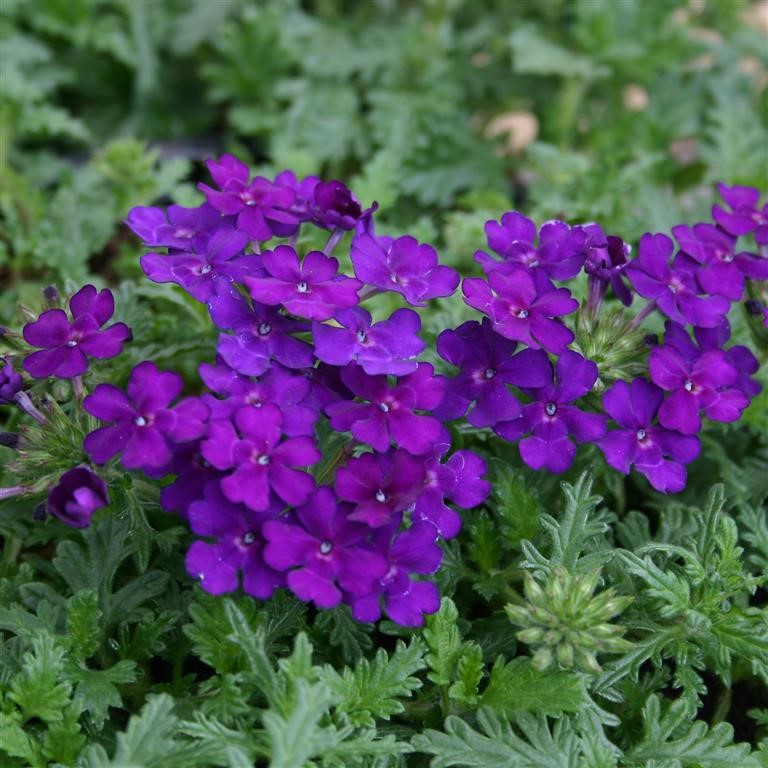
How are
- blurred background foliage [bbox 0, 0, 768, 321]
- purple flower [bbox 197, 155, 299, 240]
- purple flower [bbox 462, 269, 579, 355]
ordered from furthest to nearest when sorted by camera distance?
blurred background foliage [bbox 0, 0, 768, 321], purple flower [bbox 197, 155, 299, 240], purple flower [bbox 462, 269, 579, 355]

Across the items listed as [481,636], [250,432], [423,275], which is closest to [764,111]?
[423,275]

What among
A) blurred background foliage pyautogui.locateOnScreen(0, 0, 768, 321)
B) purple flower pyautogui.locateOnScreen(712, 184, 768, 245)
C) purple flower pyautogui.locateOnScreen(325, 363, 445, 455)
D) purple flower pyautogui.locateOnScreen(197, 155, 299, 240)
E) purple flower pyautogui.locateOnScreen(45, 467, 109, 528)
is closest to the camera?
purple flower pyautogui.locateOnScreen(45, 467, 109, 528)

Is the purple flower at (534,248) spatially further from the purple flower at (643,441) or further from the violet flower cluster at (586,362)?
the purple flower at (643,441)

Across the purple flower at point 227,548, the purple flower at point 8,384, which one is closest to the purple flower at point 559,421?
the purple flower at point 227,548

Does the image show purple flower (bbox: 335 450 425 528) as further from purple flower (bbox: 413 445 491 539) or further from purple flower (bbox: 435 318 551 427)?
purple flower (bbox: 435 318 551 427)

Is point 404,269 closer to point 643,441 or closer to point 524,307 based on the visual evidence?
point 524,307

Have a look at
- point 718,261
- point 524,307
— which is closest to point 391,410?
point 524,307

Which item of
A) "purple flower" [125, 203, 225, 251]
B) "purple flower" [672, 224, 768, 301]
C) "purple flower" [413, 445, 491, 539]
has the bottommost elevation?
"purple flower" [413, 445, 491, 539]

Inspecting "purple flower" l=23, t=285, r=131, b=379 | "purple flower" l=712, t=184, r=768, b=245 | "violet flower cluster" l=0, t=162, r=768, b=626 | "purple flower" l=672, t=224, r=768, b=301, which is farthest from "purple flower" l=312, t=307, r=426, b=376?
"purple flower" l=712, t=184, r=768, b=245
